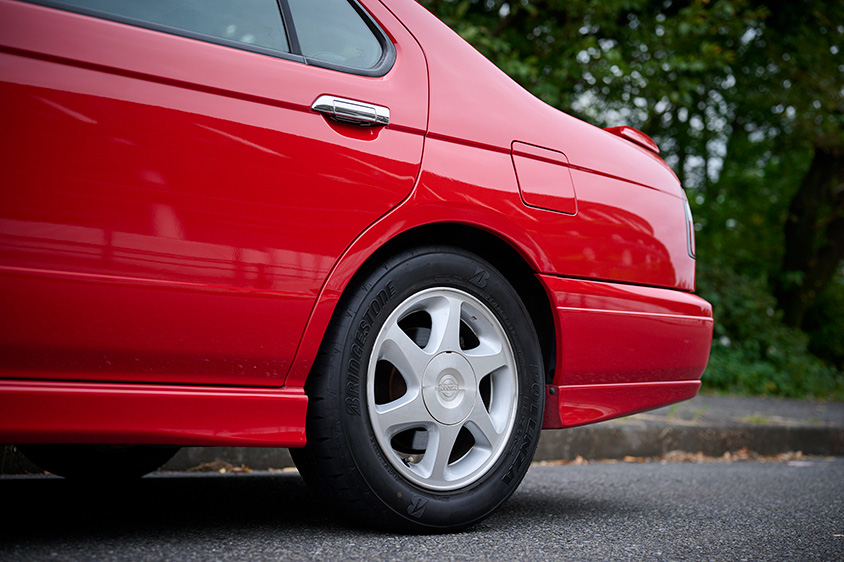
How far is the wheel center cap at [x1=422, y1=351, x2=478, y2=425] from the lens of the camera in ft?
6.97

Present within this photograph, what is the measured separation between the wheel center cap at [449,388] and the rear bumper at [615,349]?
1.16 feet

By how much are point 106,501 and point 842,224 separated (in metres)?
12.0

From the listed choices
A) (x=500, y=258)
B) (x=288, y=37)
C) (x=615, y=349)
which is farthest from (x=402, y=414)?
(x=288, y=37)

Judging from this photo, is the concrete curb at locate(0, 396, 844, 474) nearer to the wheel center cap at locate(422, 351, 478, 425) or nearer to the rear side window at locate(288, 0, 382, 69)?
the wheel center cap at locate(422, 351, 478, 425)

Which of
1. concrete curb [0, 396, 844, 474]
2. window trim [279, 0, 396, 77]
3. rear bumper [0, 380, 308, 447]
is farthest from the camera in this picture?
concrete curb [0, 396, 844, 474]

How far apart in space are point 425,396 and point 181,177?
846mm

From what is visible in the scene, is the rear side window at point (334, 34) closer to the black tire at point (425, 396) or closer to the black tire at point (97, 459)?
the black tire at point (425, 396)

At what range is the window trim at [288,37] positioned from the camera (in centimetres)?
171

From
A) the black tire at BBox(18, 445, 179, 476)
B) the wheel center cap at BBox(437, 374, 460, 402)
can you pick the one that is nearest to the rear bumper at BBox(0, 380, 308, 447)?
the wheel center cap at BBox(437, 374, 460, 402)

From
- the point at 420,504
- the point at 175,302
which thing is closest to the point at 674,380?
the point at 420,504

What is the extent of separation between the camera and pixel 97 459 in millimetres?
2742

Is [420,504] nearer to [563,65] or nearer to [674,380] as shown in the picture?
[674,380]

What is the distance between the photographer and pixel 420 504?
2.09 metres

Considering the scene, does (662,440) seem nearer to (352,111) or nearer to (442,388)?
(442,388)
